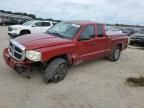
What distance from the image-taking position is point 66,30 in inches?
257

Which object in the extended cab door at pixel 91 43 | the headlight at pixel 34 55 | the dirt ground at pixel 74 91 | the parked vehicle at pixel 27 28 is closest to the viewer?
the dirt ground at pixel 74 91

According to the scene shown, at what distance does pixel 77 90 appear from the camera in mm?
5273

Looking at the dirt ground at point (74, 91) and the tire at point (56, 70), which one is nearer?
the dirt ground at point (74, 91)

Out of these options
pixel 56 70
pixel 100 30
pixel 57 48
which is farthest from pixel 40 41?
pixel 100 30

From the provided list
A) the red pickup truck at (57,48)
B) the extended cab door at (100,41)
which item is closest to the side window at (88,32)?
the red pickup truck at (57,48)

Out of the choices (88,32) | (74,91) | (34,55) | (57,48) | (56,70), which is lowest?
(74,91)

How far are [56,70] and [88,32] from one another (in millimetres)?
1996

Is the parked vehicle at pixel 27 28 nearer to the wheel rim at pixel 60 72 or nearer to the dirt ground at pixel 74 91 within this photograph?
the dirt ground at pixel 74 91

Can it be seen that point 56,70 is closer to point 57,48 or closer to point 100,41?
point 57,48

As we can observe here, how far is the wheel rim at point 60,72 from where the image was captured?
5.63 m

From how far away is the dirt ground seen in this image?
4.50 metres

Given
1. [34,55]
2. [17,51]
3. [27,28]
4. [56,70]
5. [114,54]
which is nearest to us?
[34,55]

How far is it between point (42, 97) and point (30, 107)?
0.53 m

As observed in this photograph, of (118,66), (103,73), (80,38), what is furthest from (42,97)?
(118,66)
